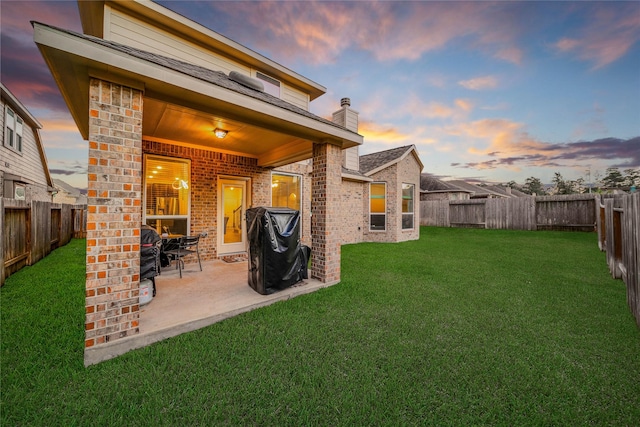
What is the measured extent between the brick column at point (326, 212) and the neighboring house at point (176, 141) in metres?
0.02

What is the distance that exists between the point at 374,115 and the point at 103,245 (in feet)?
39.6

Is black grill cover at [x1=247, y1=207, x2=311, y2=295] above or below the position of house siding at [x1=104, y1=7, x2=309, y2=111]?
below

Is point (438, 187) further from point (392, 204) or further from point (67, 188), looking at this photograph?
point (67, 188)

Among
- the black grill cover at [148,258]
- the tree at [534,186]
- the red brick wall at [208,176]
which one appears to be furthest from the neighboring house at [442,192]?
the tree at [534,186]

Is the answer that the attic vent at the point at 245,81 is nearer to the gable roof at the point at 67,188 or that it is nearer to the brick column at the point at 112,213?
the brick column at the point at 112,213

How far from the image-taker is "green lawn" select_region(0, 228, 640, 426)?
5.53 feet

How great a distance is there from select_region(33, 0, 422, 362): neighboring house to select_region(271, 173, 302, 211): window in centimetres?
4

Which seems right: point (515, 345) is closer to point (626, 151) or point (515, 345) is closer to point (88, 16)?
point (88, 16)

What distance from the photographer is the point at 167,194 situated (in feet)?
18.9

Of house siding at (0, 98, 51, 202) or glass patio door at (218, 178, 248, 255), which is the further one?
house siding at (0, 98, 51, 202)

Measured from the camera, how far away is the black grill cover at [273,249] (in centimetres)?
385

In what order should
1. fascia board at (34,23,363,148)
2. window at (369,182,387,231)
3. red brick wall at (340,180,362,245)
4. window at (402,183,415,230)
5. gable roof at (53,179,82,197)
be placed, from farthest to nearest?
gable roof at (53,179,82,197) < window at (402,183,415,230) < window at (369,182,387,231) < red brick wall at (340,180,362,245) < fascia board at (34,23,363,148)

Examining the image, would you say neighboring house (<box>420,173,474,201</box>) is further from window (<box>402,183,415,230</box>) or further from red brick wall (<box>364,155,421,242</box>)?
red brick wall (<box>364,155,421,242</box>)

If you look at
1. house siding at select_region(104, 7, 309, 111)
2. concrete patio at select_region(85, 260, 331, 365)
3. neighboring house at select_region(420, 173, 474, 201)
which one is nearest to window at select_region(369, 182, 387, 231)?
house siding at select_region(104, 7, 309, 111)
